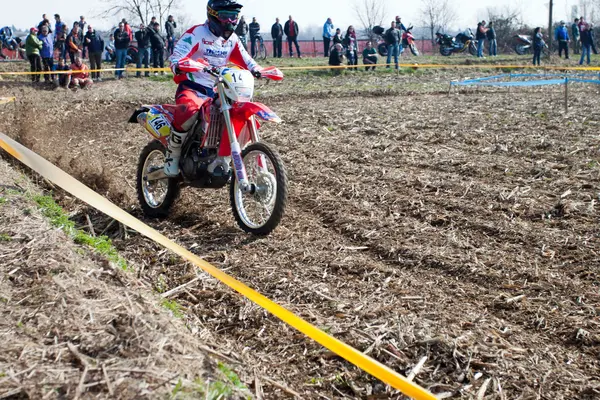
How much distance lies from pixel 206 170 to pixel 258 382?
128 inches

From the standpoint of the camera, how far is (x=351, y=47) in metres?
26.0

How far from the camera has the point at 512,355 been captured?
3924 mm

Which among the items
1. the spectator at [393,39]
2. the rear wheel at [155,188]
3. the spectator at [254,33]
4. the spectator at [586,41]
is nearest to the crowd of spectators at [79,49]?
the spectator at [254,33]

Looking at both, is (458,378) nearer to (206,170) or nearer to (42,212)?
(206,170)

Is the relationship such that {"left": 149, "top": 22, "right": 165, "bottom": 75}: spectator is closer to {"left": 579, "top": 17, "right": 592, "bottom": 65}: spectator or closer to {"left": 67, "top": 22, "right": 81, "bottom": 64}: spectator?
{"left": 67, "top": 22, "right": 81, "bottom": 64}: spectator

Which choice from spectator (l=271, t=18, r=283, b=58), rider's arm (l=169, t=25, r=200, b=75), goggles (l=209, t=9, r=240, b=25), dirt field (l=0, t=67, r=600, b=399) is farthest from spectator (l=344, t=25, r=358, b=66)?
goggles (l=209, t=9, r=240, b=25)

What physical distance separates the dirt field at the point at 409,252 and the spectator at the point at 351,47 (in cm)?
1469

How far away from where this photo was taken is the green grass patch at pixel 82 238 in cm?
528

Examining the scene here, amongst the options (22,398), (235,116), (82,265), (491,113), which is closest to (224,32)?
(235,116)

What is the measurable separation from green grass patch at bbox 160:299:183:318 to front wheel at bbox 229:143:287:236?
1.53m

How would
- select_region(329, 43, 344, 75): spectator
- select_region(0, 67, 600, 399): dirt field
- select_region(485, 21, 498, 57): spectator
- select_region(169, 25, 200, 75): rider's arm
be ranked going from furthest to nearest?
select_region(485, 21, 498, 57): spectator
select_region(329, 43, 344, 75): spectator
select_region(169, 25, 200, 75): rider's arm
select_region(0, 67, 600, 399): dirt field

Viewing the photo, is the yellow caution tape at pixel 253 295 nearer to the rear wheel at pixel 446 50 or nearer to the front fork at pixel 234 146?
the front fork at pixel 234 146

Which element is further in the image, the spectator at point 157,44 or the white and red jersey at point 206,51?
the spectator at point 157,44

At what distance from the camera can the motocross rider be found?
21.0 feet
